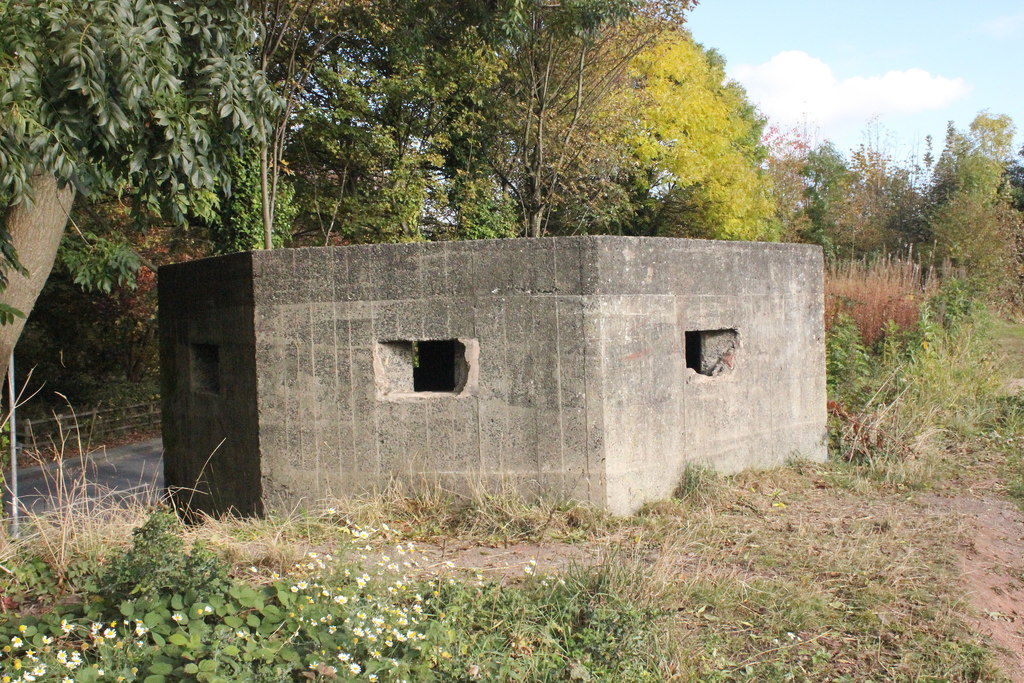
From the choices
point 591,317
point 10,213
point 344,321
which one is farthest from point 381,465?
point 10,213

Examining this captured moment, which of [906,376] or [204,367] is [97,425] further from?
[906,376]

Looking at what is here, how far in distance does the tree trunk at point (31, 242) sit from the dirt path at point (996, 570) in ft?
20.6

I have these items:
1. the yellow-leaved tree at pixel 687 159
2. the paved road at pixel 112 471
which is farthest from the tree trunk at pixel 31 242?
the yellow-leaved tree at pixel 687 159

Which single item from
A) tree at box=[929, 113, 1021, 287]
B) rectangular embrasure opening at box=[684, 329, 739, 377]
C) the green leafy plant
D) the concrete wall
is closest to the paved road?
the concrete wall

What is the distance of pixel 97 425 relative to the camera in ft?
54.1

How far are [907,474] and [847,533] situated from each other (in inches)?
73.9

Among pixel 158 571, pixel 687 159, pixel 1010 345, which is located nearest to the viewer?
pixel 158 571

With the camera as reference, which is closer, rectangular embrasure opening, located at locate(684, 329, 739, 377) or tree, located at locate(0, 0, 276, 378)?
tree, located at locate(0, 0, 276, 378)

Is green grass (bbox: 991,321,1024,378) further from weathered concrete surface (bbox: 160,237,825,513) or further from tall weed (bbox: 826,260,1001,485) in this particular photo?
weathered concrete surface (bbox: 160,237,825,513)

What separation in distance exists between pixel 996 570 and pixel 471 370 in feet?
11.9

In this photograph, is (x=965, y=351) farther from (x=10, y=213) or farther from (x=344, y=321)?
(x=10, y=213)

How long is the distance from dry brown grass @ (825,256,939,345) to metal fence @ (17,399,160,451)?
12.5m

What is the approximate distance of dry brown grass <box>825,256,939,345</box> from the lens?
41.4 feet

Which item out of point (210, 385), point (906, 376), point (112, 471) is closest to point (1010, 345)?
point (906, 376)
